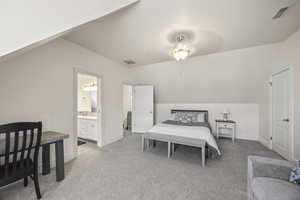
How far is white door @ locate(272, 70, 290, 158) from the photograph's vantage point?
2.64 metres

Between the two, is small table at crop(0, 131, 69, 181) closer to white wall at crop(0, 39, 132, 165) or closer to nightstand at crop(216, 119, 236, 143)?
white wall at crop(0, 39, 132, 165)

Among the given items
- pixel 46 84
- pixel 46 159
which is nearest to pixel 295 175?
pixel 46 159

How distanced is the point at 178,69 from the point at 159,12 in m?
2.29

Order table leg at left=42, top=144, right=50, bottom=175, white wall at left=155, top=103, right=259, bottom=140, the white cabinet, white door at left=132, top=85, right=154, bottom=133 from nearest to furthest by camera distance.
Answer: table leg at left=42, top=144, right=50, bottom=175 < the white cabinet < white wall at left=155, top=103, right=259, bottom=140 < white door at left=132, top=85, right=154, bottom=133

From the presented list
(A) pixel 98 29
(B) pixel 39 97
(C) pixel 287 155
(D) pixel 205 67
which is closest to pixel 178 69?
(D) pixel 205 67

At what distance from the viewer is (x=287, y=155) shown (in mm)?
2641

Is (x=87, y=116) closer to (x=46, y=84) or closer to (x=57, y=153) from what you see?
(x=46, y=84)

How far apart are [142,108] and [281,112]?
401 centimetres

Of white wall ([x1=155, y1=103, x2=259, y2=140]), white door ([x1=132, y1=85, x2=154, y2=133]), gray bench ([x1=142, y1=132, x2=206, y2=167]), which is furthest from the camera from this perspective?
white door ([x1=132, y1=85, x2=154, y2=133])

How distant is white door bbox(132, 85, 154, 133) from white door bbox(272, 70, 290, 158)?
139 inches

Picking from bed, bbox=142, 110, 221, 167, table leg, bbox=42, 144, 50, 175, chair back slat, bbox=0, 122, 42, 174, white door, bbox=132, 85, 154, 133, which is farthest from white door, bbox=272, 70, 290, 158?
table leg, bbox=42, 144, 50, 175

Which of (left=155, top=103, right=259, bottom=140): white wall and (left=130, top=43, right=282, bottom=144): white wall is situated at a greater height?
(left=130, top=43, right=282, bottom=144): white wall

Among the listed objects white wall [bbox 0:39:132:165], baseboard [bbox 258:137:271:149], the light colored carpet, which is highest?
white wall [bbox 0:39:132:165]

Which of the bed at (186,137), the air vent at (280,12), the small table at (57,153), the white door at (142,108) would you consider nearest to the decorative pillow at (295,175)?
the bed at (186,137)
